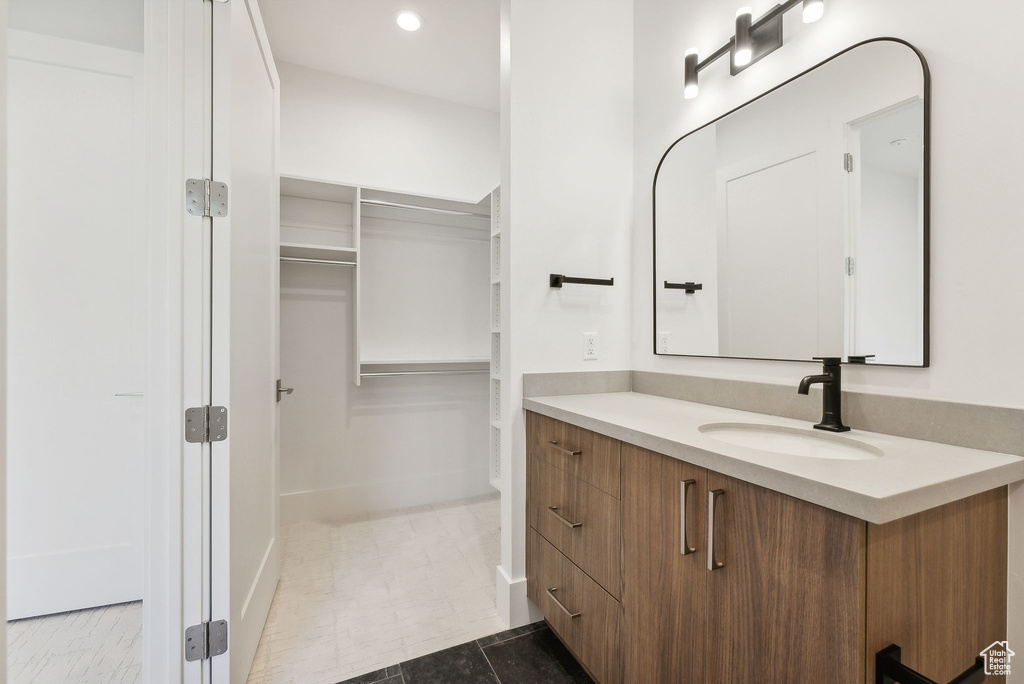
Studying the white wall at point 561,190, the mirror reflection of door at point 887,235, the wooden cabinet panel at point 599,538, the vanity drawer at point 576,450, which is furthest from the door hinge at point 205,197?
the mirror reflection of door at point 887,235

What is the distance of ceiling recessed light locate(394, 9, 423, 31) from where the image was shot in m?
2.19

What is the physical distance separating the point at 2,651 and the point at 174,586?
529 millimetres

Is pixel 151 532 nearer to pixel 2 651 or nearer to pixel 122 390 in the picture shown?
pixel 2 651

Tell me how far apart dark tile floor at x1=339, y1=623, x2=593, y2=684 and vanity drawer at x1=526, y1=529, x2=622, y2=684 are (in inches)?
4.5

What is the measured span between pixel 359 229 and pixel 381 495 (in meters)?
1.72

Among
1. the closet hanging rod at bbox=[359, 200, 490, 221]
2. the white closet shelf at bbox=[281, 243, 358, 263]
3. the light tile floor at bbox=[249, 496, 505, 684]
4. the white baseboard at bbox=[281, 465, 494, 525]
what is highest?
the closet hanging rod at bbox=[359, 200, 490, 221]

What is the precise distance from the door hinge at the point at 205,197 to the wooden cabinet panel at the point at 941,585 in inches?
64.8

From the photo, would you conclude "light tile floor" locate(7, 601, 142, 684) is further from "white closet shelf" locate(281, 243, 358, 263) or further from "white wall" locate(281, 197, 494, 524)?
"white closet shelf" locate(281, 243, 358, 263)

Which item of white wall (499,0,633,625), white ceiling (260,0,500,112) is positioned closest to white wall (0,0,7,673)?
white wall (499,0,633,625)

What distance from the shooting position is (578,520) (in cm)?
140

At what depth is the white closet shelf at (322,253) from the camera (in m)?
2.41

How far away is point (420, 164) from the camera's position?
294cm

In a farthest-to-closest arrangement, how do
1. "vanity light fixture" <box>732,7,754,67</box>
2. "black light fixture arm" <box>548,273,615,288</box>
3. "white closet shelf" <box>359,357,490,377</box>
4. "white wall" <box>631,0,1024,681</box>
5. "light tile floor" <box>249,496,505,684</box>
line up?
"white closet shelf" <box>359,357,490,377</box>
"black light fixture arm" <box>548,273,615,288</box>
"light tile floor" <box>249,496,505,684</box>
"vanity light fixture" <box>732,7,754,67</box>
"white wall" <box>631,0,1024,681</box>

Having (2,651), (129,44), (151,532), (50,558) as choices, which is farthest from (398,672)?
(129,44)
